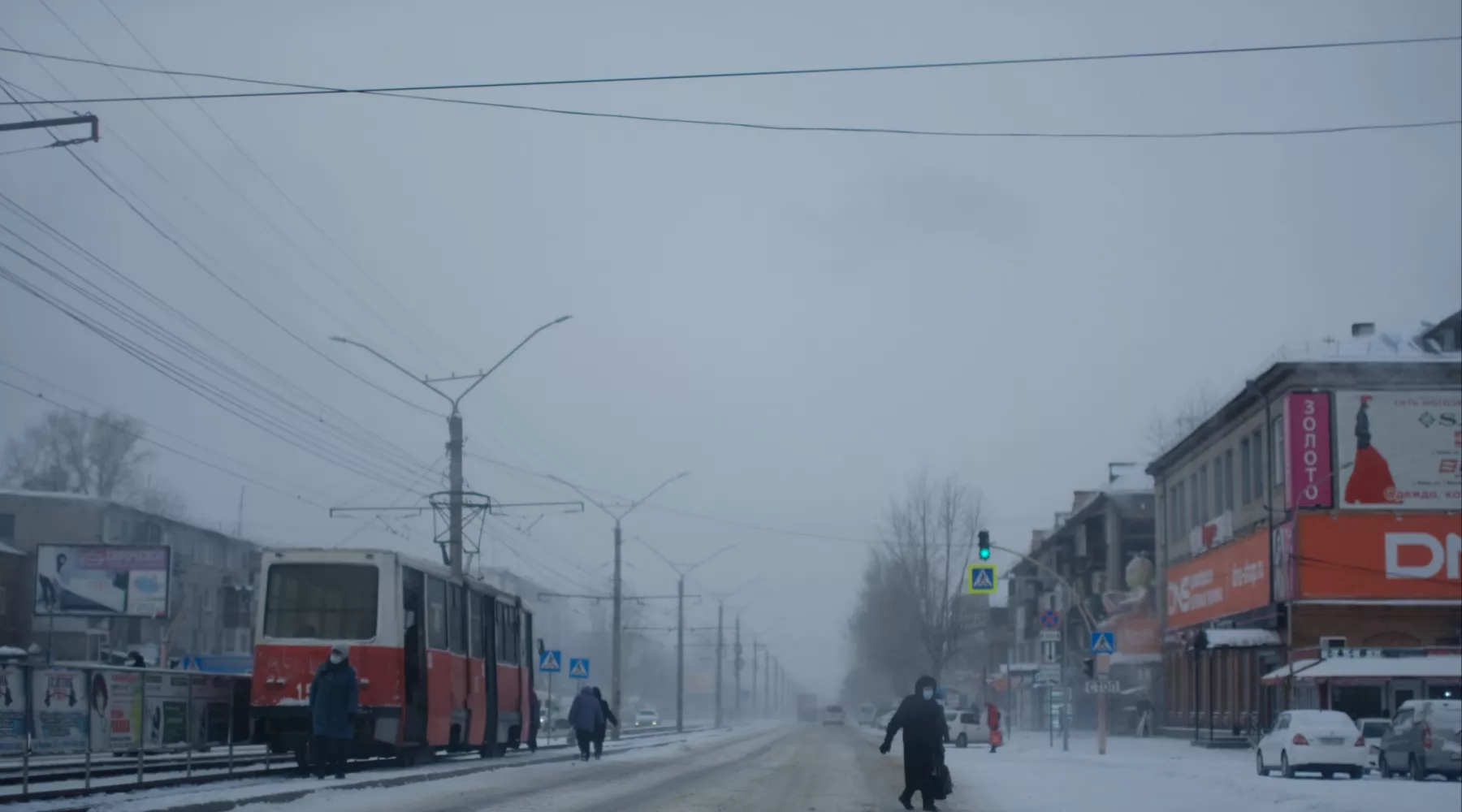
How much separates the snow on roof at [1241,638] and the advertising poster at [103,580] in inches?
1304

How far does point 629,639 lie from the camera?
385 feet

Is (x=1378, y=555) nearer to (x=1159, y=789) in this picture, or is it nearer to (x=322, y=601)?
(x=1159, y=789)

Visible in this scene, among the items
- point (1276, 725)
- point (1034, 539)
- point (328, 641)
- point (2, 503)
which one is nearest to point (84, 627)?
point (2, 503)

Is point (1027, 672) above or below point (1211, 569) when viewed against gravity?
below

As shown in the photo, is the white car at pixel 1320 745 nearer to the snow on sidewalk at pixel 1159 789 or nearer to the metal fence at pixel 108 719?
the snow on sidewalk at pixel 1159 789

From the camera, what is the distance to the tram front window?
79.5 ft

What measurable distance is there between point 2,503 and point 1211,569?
139 feet

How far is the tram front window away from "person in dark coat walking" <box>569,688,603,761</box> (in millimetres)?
7609

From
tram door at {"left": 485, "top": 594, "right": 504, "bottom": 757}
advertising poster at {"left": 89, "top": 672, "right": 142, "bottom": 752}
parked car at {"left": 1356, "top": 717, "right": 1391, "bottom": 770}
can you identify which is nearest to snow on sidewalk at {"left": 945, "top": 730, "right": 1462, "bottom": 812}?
parked car at {"left": 1356, "top": 717, "right": 1391, "bottom": 770}

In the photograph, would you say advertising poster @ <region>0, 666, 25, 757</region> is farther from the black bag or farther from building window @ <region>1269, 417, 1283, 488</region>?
building window @ <region>1269, 417, 1283, 488</region>

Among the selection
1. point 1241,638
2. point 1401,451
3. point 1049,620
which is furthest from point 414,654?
point 1401,451

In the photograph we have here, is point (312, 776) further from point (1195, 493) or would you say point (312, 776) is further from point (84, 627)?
point (1195, 493)

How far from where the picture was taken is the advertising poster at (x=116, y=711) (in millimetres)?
19484

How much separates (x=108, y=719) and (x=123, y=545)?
107 feet
